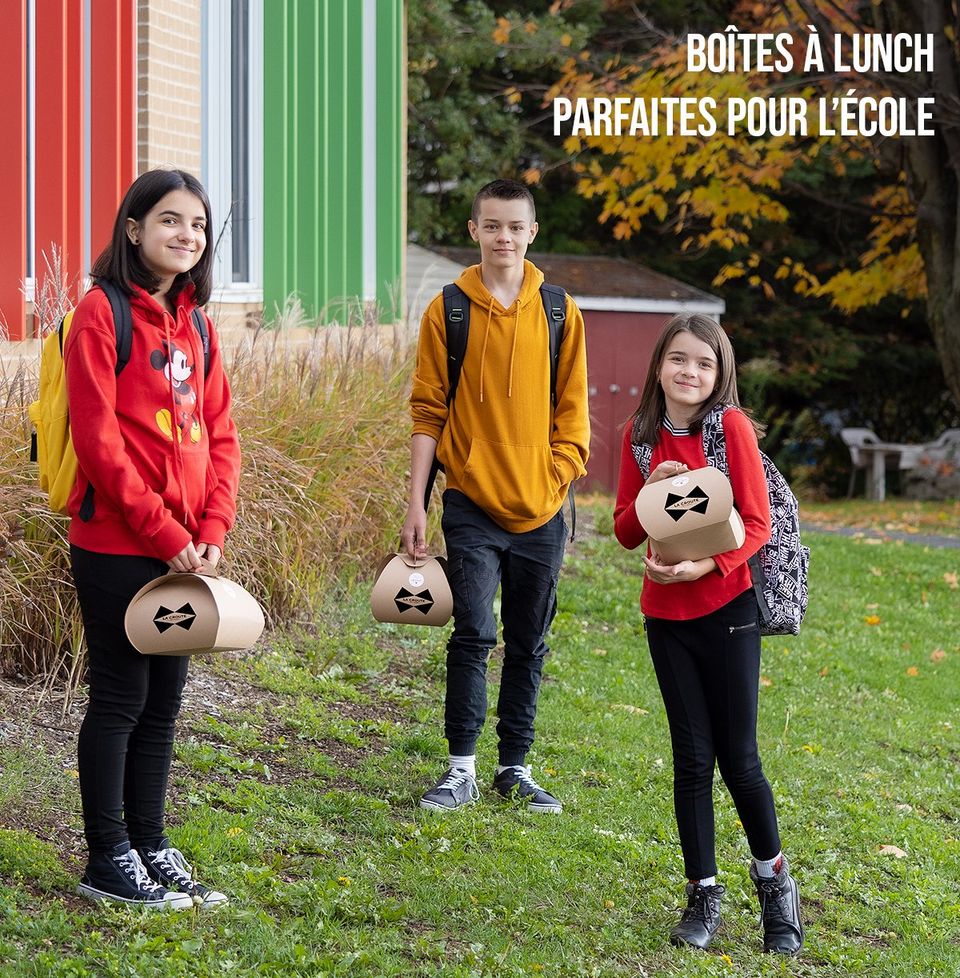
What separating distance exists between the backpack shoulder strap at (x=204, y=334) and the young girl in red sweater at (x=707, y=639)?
124cm

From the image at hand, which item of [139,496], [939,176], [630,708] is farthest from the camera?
[939,176]

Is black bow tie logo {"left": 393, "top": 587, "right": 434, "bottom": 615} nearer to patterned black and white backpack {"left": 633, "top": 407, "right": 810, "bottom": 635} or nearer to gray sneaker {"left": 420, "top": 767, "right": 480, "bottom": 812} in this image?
gray sneaker {"left": 420, "top": 767, "right": 480, "bottom": 812}

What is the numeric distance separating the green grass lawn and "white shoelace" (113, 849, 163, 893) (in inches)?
3.9

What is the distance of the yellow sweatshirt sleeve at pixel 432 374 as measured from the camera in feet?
16.4

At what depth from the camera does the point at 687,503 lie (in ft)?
12.6

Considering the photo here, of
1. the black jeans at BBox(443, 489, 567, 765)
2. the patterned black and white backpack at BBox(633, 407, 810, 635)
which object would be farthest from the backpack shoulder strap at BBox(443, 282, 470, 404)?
the patterned black and white backpack at BBox(633, 407, 810, 635)

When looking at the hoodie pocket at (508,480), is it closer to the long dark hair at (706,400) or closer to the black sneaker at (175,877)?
the long dark hair at (706,400)

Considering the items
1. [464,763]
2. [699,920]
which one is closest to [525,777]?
[464,763]

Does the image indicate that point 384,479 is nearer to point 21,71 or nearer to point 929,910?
point 21,71

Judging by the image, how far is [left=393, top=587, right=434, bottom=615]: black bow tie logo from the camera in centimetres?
493

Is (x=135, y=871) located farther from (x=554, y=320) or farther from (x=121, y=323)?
(x=554, y=320)

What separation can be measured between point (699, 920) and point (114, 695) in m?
1.76

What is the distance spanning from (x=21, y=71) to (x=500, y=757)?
4.13 meters

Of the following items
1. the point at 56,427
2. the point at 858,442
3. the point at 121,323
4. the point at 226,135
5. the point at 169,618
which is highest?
the point at 226,135
